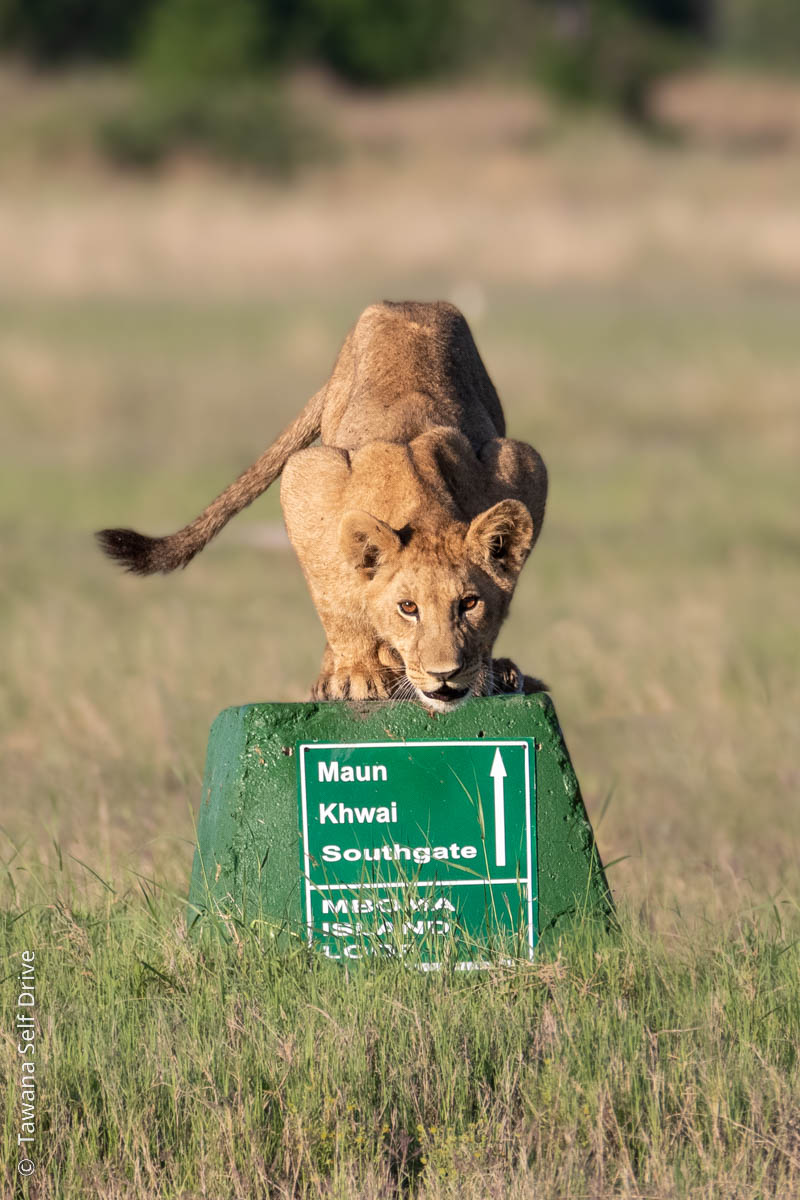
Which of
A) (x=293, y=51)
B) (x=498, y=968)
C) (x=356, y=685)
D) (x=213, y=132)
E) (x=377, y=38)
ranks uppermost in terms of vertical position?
(x=377, y=38)

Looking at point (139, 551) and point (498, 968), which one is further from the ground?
point (139, 551)

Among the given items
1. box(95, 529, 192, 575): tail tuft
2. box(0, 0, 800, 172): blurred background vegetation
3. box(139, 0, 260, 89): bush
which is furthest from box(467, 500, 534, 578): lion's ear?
box(139, 0, 260, 89): bush

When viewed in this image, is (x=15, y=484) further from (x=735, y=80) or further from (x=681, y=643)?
(x=735, y=80)

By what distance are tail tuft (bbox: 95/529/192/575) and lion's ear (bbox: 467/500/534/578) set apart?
1.35m

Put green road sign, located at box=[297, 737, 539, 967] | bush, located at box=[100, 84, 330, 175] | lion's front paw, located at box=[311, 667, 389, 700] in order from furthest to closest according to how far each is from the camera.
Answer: bush, located at box=[100, 84, 330, 175], lion's front paw, located at box=[311, 667, 389, 700], green road sign, located at box=[297, 737, 539, 967]

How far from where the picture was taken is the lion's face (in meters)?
5.21

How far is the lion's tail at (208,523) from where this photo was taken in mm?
6348

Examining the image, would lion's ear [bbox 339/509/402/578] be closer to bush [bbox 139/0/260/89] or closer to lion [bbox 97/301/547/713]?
lion [bbox 97/301/547/713]

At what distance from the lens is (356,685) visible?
5617 mm

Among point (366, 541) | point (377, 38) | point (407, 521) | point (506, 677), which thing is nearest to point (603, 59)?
point (377, 38)

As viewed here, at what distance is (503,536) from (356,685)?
622mm

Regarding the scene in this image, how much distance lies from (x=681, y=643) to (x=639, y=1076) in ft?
24.3

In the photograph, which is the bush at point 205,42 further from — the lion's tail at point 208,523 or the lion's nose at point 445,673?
the lion's nose at point 445,673

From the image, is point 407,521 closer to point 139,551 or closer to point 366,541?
point 366,541
